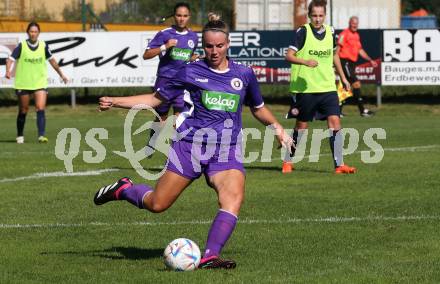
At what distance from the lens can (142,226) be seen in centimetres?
1007

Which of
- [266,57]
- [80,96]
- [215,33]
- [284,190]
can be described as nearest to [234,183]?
[215,33]

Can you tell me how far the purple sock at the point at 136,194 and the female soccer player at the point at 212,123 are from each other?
8.3 inches

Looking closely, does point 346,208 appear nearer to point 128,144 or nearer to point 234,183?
point 234,183

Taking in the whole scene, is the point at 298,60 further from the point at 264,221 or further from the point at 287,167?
the point at 264,221

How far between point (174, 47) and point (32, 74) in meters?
5.62

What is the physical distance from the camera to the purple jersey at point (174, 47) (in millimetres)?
15750

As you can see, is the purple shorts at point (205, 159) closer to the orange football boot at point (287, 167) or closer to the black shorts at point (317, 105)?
the orange football boot at point (287, 167)

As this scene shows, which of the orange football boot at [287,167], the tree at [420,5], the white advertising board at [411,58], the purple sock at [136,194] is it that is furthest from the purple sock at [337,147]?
the tree at [420,5]

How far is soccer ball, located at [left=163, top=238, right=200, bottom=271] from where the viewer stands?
25.5 feet

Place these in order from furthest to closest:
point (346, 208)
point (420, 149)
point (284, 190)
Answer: point (420, 149) < point (284, 190) < point (346, 208)

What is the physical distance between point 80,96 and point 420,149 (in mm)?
14883

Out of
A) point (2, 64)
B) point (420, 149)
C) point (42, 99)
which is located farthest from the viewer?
point (2, 64)

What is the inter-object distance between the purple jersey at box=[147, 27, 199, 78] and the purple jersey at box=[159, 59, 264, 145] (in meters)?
7.44

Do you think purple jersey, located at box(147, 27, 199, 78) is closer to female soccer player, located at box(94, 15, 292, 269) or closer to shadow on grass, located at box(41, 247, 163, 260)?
shadow on grass, located at box(41, 247, 163, 260)
